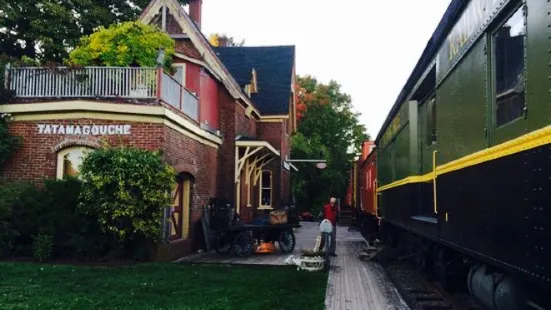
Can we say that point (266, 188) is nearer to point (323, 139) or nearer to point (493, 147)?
point (323, 139)

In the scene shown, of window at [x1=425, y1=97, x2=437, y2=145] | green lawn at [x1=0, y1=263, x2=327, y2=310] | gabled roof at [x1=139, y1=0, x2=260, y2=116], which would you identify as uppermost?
gabled roof at [x1=139, y1=0, x2=260, y2=116]

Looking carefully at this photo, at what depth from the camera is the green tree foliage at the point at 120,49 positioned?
1407 centimetres

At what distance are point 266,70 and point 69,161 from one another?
655 inches

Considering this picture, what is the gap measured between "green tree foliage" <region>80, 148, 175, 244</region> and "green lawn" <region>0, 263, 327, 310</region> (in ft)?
2.93

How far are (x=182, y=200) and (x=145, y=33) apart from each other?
4573 millimetres

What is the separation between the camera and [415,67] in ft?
26.7

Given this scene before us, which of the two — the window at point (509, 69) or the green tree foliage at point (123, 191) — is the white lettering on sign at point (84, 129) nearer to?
the green tree foliage at point (123, 191)

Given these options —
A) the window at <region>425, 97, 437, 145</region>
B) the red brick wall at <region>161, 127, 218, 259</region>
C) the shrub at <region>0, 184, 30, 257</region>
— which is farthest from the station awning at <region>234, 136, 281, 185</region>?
the window at <region>425, 97, 437, 145</region>

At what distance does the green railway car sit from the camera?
121 inches

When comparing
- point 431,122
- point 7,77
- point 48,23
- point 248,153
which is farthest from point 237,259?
point 48,23

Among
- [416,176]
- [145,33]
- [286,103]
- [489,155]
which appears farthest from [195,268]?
[286,103]

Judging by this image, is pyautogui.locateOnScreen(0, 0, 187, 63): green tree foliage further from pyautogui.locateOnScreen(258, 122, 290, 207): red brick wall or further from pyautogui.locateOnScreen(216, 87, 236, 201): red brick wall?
pyautogui.locateOnScreen(216, 87, 236, 201): red brick wall

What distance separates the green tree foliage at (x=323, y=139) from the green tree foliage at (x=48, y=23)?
59.2 ft

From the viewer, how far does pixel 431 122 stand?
7207mm
